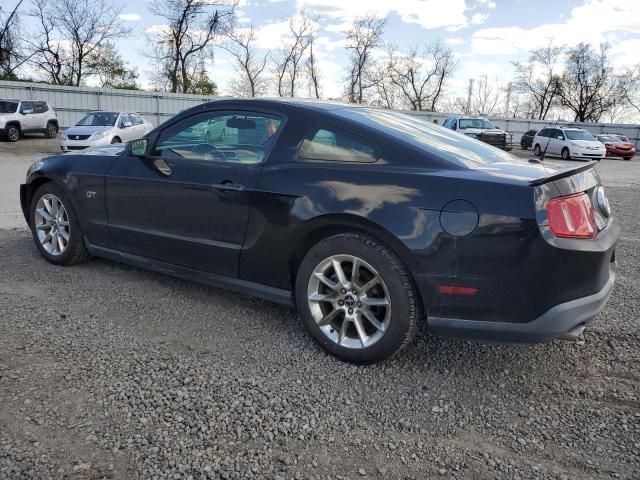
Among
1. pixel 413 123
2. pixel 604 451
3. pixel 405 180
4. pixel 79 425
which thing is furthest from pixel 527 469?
pixel 413 123

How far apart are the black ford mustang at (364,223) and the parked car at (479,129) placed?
77.4 feet

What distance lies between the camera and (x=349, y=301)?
117 inches

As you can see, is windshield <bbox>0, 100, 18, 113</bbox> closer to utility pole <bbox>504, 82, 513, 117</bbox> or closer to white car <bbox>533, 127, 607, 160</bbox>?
white car <bbox>533, 127, 607, 160</bbox>

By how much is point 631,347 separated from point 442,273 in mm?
1580

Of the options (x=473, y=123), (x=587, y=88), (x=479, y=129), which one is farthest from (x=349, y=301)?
(x=587, y=88)

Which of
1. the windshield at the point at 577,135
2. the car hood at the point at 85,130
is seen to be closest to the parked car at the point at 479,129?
the windshield at the point at 577,135

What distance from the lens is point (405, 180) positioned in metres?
2.77

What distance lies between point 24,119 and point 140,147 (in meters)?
21.9

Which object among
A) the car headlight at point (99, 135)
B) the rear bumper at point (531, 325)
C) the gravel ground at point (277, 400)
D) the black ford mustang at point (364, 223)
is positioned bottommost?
the gravel ground at point (277, 400)

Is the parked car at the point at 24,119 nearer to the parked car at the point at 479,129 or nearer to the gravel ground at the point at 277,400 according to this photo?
the parked car at the point at 479,129

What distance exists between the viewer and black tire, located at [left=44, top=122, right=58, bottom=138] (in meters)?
23.4

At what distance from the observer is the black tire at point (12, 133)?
21.6 metres

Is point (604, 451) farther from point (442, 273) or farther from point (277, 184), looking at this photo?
point (277, 184)

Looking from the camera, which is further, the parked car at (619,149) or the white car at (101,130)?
the parked car at (619,149)
